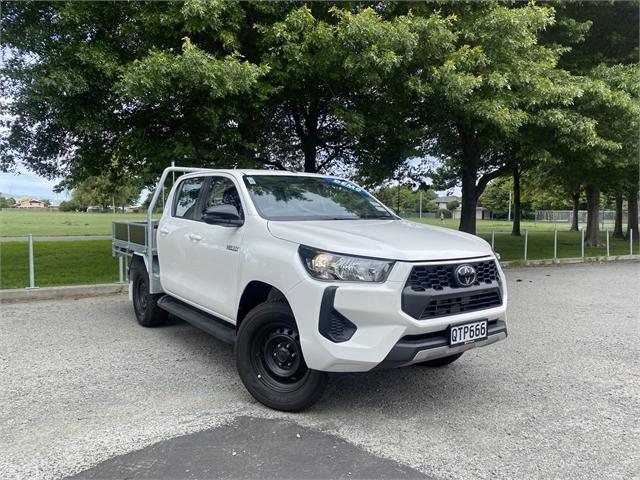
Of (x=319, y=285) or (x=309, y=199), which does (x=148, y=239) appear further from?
(x=319, y=285)

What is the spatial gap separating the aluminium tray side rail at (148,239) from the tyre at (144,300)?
7.3 inches

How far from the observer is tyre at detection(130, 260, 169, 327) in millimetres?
6223

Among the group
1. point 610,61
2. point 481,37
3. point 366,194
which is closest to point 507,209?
point 610,61

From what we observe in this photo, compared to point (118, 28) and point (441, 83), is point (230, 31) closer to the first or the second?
point (118, 28)

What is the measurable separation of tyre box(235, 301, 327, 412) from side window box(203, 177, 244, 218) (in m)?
1.16

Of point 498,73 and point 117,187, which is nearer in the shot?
point 498,73

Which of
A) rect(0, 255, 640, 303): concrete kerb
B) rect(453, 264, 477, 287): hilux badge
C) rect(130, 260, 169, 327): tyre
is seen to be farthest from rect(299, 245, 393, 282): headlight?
rect(0, 255, 640, 303): concrete kerb

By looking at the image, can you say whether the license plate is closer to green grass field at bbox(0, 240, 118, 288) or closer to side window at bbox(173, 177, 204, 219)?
side window at bbox(173, 177, 204, 219)

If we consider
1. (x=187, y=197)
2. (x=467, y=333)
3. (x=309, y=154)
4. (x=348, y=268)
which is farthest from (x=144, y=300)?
(x=309, y=154)

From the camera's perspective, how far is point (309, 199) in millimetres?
4859

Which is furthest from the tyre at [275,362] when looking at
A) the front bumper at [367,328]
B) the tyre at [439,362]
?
the tyre at [439,362]

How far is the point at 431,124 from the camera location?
13906 millimetres

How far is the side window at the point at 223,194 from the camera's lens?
15.6ft

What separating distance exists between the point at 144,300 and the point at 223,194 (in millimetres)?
2383
